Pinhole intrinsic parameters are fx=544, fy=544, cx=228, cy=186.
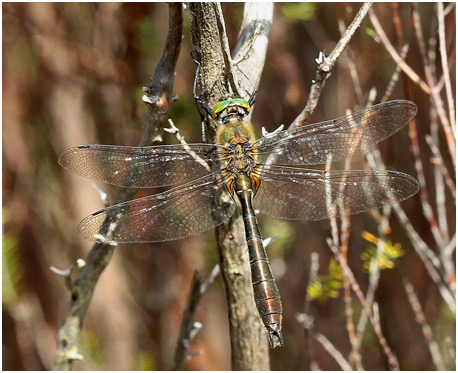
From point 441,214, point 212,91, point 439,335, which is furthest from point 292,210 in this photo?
point 439,335

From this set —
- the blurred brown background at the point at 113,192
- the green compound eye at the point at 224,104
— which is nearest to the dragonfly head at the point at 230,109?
the green compound eye at the point at 224,104

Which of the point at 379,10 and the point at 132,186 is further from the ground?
the point at 379,10

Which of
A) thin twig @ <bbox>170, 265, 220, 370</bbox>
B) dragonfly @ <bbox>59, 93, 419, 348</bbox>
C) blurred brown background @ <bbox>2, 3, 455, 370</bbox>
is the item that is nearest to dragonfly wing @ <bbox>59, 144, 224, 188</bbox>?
dragonfly @ <bbox>59, 93, 419, 348</bbox>

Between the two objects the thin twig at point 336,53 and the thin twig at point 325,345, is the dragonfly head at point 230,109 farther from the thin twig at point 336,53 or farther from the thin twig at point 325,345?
the thin twig at point 325,345

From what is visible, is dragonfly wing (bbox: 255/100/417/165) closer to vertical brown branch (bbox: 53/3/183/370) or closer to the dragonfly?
the dragonfly

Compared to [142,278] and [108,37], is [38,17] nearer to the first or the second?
[108,37]

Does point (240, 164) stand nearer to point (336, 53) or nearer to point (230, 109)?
point (230, 109)
